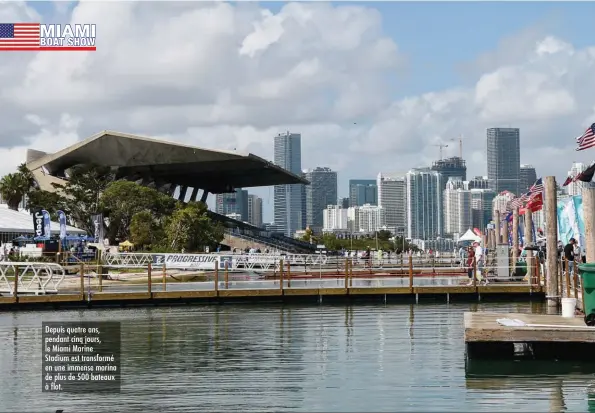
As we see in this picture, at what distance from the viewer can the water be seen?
15156 millimetres

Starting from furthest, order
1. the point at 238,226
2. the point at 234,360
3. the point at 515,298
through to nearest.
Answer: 1. the point at 238,226
2. the point at 515,298
3. the point at 234,360

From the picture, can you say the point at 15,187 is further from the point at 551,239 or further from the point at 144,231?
the point at 551,239

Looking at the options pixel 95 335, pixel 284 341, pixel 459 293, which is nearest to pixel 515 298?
pixel 459 293

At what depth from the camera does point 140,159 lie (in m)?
100

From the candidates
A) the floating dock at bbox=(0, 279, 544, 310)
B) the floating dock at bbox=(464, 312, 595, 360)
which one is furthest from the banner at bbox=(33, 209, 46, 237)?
the floating dock at bbox=(464, 312, 595, 360)

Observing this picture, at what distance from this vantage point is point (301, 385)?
16.7 meters

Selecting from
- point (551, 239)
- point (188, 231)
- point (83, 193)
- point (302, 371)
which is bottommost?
point (302, 371)

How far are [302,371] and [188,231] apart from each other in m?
64.6

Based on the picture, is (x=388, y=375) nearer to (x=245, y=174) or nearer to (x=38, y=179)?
(x=38, y=179)

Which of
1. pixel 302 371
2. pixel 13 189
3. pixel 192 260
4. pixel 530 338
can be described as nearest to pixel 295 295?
pixel 302 371

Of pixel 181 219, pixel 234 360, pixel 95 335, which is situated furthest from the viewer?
pixel 181 219

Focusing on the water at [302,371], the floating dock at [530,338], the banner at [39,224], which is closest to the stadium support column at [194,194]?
the banner at [39,224]

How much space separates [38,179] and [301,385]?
85757 millimetres

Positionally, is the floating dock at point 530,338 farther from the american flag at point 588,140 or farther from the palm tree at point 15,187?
the palm tree at point 15,187
